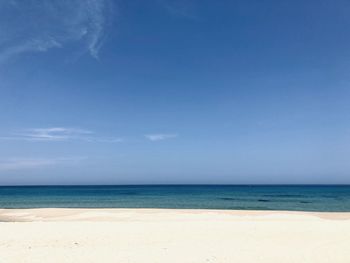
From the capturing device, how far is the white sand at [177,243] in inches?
450

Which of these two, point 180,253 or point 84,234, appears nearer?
point 180,253

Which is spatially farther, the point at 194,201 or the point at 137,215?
the point at 194,201

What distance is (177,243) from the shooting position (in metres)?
13.8

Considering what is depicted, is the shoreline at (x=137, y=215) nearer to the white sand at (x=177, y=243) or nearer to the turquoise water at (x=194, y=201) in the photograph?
the white sand at (x=177, y=243)

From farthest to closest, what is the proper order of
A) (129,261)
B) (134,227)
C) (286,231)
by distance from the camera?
1. (134,227)
2. (286,231)
3. (129,261)

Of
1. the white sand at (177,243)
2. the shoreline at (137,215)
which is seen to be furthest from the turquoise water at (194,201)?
the white sand at (177,243)

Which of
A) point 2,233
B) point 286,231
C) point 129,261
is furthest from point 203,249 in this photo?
point 2,233

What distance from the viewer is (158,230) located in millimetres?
17062

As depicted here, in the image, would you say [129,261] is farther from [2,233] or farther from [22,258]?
[2,233]

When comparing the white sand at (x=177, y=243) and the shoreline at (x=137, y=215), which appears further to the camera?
the shoreline at (x=137, y=215)

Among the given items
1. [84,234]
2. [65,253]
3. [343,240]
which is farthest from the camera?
[84,234]

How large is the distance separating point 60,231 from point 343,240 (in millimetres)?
13496

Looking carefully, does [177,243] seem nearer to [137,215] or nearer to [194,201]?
[137,215]

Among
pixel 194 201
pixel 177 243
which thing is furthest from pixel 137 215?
pixel 194 201
